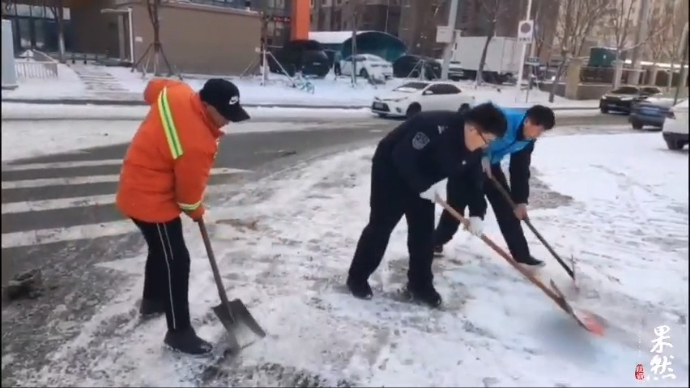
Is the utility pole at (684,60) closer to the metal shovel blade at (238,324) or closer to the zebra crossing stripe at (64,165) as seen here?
the metal shovel blade at (238,324)

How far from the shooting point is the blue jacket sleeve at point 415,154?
3.34 m

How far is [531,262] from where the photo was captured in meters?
4.50

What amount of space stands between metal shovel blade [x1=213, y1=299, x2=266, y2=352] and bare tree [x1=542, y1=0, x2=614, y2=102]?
2.98m

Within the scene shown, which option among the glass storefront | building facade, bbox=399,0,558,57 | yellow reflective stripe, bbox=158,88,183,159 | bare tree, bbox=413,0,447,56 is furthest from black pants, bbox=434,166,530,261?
the glass storefront

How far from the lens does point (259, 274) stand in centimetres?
419

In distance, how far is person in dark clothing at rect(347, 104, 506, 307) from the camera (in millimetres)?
3330

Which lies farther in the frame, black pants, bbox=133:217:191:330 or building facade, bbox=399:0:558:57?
building facade, bbox=399:0:558:57

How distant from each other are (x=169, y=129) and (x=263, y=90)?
18349mm

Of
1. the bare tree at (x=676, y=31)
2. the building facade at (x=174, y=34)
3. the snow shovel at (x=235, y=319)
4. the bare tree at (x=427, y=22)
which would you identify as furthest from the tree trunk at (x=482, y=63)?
the bare tree at (x=676, y=31)

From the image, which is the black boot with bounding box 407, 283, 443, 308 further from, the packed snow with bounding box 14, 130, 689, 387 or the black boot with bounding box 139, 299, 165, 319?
the black boot with bounding box 139, 299, 165, 319

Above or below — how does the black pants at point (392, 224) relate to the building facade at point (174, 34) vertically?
below

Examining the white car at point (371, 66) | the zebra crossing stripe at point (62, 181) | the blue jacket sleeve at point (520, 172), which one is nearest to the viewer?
the blue jacket sleeve at point (520, 172)

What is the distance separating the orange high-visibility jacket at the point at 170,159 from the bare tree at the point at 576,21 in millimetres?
2694

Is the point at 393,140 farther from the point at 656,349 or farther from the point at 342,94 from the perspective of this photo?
the point at 342,94
